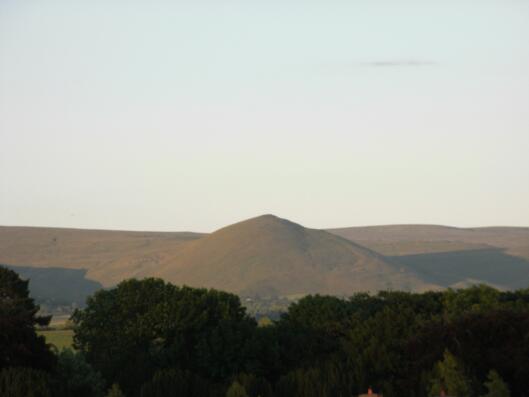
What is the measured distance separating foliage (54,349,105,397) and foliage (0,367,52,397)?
2.56 m

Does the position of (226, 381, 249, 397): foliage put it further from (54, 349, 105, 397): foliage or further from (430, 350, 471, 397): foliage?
(430, 350, 471, 397): foliage

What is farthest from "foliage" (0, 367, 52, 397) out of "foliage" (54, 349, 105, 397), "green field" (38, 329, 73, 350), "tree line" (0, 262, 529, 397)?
"green field" (38, 329, 73, 350)

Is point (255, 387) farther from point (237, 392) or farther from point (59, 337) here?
point (59, 337)

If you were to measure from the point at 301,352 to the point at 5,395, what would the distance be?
143 feet

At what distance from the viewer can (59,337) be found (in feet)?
555

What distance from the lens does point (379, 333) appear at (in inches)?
4102

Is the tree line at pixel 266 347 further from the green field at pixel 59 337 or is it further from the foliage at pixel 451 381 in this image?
the green field at pixel 59 337

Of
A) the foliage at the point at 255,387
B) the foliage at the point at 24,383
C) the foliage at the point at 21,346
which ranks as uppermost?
the foliage at the point at 21,346

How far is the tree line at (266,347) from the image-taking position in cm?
7994

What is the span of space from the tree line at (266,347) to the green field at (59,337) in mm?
35463

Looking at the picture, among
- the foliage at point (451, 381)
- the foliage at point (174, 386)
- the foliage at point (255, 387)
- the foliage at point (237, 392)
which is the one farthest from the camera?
the foliage at point (255, 387)

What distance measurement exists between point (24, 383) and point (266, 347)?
124ft

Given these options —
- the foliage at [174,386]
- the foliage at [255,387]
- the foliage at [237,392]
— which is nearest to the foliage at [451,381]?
the foliage at [237,392]

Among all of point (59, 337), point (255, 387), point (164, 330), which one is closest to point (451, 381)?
point (255, 387)
